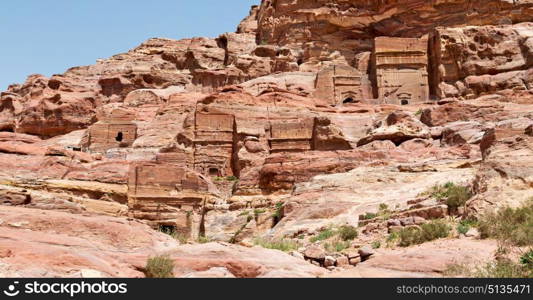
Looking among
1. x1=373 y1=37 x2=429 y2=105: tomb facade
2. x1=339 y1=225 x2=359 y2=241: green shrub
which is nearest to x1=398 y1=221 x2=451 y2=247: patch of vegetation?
x1=339 y1=225 x2=359 y2=241: green shrub

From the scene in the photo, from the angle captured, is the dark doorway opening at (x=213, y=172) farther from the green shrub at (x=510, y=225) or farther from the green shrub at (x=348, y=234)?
the green shrub at (x=510, y=225)

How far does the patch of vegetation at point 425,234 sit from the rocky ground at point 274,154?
26 cm

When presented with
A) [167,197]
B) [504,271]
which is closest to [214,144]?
[167,197]

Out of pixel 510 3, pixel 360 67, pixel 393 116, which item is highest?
pixel 510 3

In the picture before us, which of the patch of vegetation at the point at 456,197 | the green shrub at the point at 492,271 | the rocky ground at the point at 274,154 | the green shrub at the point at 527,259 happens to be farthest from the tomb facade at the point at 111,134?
the green shrub at the point at 492,271

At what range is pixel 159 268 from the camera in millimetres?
12711

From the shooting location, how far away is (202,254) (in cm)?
1420

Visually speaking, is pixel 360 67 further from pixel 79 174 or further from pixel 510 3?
pixel 79 174

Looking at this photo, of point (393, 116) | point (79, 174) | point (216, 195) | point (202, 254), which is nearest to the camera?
point (202, 254)

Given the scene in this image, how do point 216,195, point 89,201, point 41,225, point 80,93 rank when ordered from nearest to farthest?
point 41,225 → point 89,201 → point 216,195 → point 80,93

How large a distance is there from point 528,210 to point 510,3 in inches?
2665

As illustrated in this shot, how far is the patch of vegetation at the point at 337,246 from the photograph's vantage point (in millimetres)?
19041

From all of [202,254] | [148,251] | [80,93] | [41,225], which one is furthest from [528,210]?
[80,93]

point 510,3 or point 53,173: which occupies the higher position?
point 510,3
